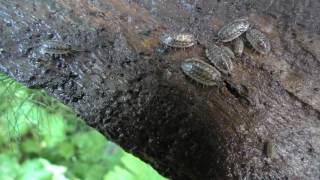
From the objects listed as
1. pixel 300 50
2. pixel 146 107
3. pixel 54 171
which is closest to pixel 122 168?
pixel 54 171

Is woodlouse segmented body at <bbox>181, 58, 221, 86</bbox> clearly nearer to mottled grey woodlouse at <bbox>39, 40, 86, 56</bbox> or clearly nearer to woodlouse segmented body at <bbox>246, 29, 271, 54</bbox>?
woodlouse segmented body at <bbox>246, 29, 271, 54</bbox>

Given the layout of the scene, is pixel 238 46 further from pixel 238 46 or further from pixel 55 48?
pixel 55 48

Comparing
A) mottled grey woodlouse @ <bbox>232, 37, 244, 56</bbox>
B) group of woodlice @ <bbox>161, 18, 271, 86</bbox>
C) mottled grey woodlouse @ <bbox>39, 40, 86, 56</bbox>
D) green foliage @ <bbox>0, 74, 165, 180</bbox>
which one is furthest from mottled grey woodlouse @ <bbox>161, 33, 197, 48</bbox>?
green foliage @ <bbox>0, 74, 165, 180</bbox>

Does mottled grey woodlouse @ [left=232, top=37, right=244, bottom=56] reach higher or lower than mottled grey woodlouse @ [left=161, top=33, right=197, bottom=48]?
lower

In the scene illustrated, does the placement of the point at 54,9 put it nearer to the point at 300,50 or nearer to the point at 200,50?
the point at 200,50

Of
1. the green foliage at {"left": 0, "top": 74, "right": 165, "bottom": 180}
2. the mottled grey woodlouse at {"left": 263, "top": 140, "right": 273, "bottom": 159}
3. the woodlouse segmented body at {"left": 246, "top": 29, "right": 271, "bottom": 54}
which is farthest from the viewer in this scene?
the green foliage at {"left": 0, "top": 74, "right": 165, "bottom": 180}

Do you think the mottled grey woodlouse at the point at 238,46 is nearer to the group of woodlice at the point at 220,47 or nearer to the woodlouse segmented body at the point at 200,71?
the group of woodlice at the point at 220,47
